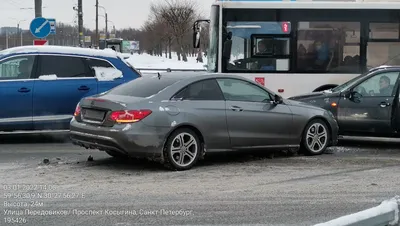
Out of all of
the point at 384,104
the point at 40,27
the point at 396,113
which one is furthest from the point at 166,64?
the point at 396,113

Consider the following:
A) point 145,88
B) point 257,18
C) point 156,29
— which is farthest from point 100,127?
point 156,29

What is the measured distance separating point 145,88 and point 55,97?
2806 millimetres

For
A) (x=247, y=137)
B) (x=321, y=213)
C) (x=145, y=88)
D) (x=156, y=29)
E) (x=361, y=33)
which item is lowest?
(x=321, y=213)

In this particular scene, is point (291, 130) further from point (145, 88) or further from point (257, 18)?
point (257, 18)

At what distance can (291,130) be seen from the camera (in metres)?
8.47

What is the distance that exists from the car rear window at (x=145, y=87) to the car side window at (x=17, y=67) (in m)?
2.61

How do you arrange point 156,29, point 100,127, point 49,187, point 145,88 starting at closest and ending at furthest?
point 49,187
point 100,127
point 145,88
point 156,29

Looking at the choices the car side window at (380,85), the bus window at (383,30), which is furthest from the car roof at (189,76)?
the bus window at (383,30)

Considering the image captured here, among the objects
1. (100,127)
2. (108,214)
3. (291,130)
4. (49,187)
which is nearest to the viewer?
(108,214)

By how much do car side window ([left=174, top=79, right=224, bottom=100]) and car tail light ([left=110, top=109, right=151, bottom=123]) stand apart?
0.59m

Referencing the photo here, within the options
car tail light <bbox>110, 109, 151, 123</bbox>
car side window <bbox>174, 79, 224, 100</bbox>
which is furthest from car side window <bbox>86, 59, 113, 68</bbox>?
car tail light <bbox>110, 109, 151, 123</bbox>

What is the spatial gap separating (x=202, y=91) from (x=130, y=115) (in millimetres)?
1255

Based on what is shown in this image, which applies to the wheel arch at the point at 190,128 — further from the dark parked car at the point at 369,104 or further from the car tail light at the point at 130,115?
the dark parked car at the point at 369,104

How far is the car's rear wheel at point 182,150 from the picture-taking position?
7242 mm
